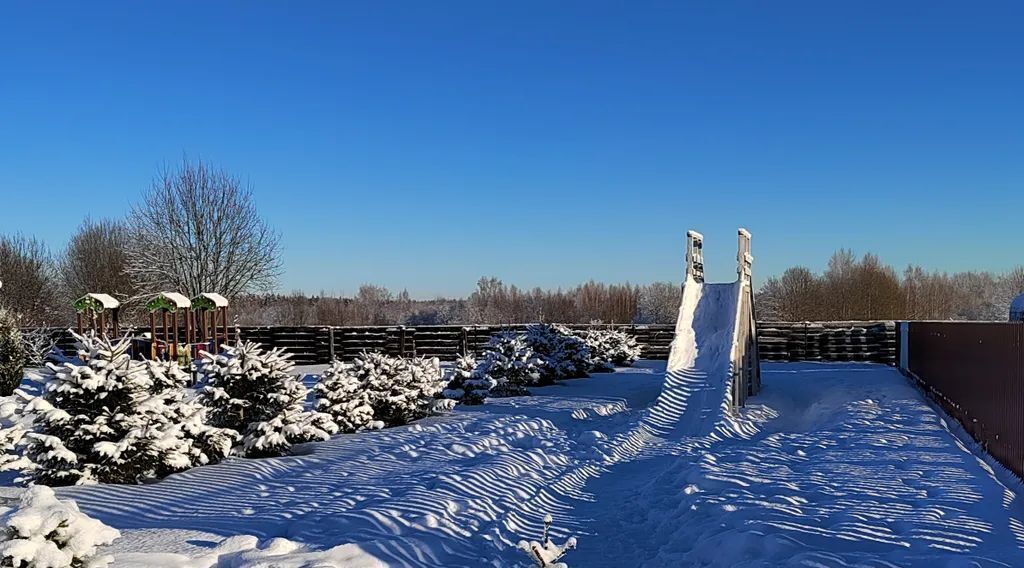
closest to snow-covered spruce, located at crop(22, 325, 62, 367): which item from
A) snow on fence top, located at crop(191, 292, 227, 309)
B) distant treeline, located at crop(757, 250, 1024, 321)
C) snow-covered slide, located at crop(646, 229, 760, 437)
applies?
snow on fence top, located at crop(191, 292, 227, 309)

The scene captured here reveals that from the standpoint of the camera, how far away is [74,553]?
3320mm

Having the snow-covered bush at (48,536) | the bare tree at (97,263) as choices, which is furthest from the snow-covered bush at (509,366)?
the bare tree at (97,263)

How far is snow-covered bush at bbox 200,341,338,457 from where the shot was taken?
357 inches

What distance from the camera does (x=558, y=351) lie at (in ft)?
62.4

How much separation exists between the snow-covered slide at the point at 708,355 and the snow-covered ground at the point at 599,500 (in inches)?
28.5

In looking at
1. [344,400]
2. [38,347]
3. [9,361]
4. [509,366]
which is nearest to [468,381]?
[509,366]

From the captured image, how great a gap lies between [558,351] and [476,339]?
6.85 m

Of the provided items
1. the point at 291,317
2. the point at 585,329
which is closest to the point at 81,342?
the point at 585,329

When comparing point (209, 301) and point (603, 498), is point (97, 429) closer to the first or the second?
point (603, 498)

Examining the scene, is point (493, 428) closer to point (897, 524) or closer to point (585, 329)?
point (897, 524)

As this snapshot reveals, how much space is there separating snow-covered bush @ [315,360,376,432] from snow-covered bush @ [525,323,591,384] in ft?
25.0

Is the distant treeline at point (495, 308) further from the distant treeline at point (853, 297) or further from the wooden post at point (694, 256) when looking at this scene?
the wooden post at point (694, 256)

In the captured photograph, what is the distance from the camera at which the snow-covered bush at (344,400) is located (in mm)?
10695

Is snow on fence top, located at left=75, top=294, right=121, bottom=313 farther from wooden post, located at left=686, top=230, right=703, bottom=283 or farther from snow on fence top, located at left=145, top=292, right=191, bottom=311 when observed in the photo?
wooden post, located at left=686, top=230, right=703, bottom=283
